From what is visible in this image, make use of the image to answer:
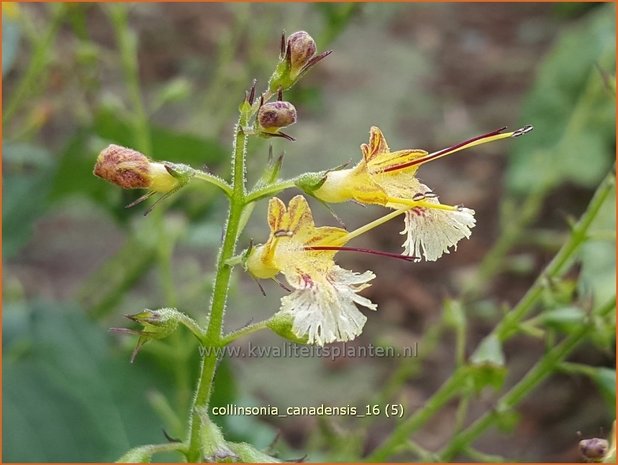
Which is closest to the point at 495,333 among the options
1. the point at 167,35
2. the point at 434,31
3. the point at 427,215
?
the point at 427,215

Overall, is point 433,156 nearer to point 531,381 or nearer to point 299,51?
point 299,51

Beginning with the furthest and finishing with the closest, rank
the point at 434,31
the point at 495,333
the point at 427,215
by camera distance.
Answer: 1. the point at 434,31
2. the point at 495,333
3. the point at 427,215

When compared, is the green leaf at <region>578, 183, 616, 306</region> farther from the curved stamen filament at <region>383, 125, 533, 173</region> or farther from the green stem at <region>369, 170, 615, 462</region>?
the curved stamen filament at <region>383, 125, 533, 173</region>

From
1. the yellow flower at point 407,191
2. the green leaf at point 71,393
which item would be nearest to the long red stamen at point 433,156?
the yellow flower at point 407,191

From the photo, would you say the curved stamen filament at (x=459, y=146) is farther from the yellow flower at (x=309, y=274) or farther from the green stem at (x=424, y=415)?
the green stem at (x=424, y=415)

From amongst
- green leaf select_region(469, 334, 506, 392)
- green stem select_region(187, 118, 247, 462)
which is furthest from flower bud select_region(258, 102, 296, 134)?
green leaf select_region(469, 334, 506, 392)

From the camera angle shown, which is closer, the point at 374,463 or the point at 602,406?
the point at 374,463

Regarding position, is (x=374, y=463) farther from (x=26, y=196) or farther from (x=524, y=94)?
(x=524, y=94)
